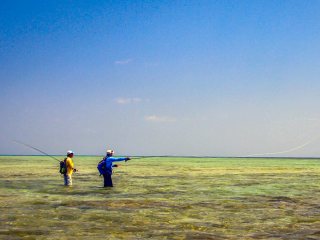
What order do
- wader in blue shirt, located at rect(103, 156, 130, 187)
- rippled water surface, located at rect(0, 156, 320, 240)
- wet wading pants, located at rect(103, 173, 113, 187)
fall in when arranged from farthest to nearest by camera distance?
1. wet wading pants, located at rect(103, 173, 113, 187)
2. wader in blue shirt, located at rect(103, 156, 130, 187)
3. rippled water surface, located at rect(0, 156, 320, 240)

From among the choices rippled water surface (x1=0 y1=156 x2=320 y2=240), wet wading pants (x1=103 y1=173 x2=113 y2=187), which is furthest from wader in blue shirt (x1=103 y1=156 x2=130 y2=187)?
rippled water surface (x1=0 y1=156 x2=320 y2=240)

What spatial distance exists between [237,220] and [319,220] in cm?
241

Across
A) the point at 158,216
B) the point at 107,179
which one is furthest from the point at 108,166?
the point at 158,216

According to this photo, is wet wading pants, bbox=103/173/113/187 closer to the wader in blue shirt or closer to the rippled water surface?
the wader in blue shirt

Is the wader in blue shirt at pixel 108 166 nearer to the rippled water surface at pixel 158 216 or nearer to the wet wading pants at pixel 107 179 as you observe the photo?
the wet wading pants at pixel 107 179

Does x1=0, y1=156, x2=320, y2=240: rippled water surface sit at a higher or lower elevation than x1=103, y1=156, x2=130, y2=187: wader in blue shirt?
lower

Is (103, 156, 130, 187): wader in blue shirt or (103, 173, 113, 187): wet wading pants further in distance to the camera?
(103, 173, 113, 187): wet wading pants

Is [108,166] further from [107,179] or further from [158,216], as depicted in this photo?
[158,216]

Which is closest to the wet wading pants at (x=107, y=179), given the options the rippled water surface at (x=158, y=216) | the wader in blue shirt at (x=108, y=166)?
the wader in blue shirt at (x=108, y=166)

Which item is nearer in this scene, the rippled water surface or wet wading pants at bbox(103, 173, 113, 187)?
the rippled water surface

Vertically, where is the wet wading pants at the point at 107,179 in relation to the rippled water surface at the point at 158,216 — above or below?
above

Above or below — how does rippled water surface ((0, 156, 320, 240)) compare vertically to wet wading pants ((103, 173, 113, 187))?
below

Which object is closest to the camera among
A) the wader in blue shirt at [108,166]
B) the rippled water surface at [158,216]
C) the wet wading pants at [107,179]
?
the rippled water surface at [158,216]

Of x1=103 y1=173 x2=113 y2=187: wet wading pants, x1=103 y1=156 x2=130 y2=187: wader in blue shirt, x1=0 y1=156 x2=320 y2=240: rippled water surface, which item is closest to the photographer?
x1=0 y1=156 x2=320 y2=240: rippled water surface
